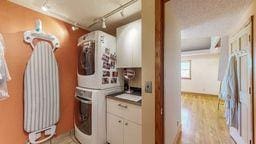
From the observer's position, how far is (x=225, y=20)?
8.06 feet

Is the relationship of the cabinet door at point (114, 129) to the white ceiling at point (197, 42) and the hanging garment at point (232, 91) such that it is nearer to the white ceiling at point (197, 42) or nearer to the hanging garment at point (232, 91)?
the hanging garment at point (232, 91)

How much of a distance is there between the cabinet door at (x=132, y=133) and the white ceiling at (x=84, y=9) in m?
1.67

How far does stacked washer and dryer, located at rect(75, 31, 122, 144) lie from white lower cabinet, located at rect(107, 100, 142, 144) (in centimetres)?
11

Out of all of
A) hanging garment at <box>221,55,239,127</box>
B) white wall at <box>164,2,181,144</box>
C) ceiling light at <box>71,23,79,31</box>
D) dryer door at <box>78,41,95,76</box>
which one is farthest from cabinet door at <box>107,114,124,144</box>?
hanging garment at <box>221,55,239,127</box>

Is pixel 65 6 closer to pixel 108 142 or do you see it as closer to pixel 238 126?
pixel 108 142

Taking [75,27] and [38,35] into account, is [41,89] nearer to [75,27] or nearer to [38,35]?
[38,35]

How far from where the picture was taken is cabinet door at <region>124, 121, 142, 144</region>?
1.88 meters

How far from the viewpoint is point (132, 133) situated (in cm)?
196

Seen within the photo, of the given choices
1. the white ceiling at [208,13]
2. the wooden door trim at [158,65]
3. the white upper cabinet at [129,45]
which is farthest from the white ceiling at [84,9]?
the wooden door trim at [158,65]

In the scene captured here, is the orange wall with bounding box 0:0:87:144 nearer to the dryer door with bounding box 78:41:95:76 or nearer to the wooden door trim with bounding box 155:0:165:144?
the dryer door with bounding box 78:41:95:76

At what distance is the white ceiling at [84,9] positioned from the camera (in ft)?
6.61

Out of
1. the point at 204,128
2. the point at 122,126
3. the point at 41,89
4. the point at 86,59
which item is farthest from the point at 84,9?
the point at 204,128

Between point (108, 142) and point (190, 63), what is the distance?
683 cm

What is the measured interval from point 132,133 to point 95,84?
0.90m
